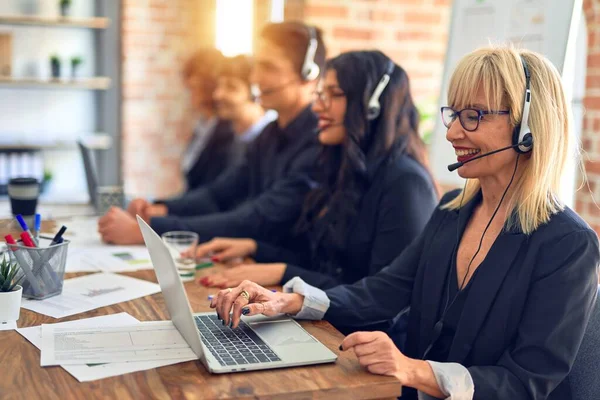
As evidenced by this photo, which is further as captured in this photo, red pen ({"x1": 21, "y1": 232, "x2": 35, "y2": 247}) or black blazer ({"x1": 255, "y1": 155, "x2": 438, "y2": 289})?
black blazer ({"x1": 255, "y1": 155, "x2": 438, "y2": 289})

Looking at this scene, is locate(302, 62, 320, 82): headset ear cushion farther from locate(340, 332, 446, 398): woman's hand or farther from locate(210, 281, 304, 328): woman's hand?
locate(340, 332, 446, 398): woman's hand

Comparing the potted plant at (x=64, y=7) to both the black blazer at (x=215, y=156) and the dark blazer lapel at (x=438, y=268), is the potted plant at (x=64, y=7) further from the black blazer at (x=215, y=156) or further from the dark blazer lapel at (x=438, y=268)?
the dark blazer lapel at (x=438, y=268)

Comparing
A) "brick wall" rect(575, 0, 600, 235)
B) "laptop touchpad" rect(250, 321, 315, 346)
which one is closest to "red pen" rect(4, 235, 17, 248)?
"laptop touchpad" rect(250, 321, 315, 346)

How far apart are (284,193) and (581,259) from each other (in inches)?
53.5

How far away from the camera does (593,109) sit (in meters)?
2.45

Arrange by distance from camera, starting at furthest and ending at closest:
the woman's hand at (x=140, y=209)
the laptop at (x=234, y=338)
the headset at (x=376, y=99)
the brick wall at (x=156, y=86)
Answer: the brick wall at (x=156, y=86)
the woman's hand at (x=140, y=209)
the headset at (x=376, y=99)
the laptop at (x=234, y=338)

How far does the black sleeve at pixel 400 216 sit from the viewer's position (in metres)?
1.98

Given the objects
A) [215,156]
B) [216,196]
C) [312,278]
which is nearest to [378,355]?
[312,278]

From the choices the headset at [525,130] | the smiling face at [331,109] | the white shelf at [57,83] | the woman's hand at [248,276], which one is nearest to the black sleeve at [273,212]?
the smiling face at [331,109]

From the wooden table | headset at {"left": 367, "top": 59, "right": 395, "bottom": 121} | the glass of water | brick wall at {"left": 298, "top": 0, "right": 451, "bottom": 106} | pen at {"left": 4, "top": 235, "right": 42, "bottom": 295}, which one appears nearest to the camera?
the wooden table

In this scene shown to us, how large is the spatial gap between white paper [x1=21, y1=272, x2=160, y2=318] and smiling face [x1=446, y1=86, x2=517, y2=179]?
0.78 m

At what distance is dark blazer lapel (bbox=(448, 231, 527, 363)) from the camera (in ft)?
4.75

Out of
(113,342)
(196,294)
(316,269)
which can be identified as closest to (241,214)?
(316,269)

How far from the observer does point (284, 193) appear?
2.59 m
